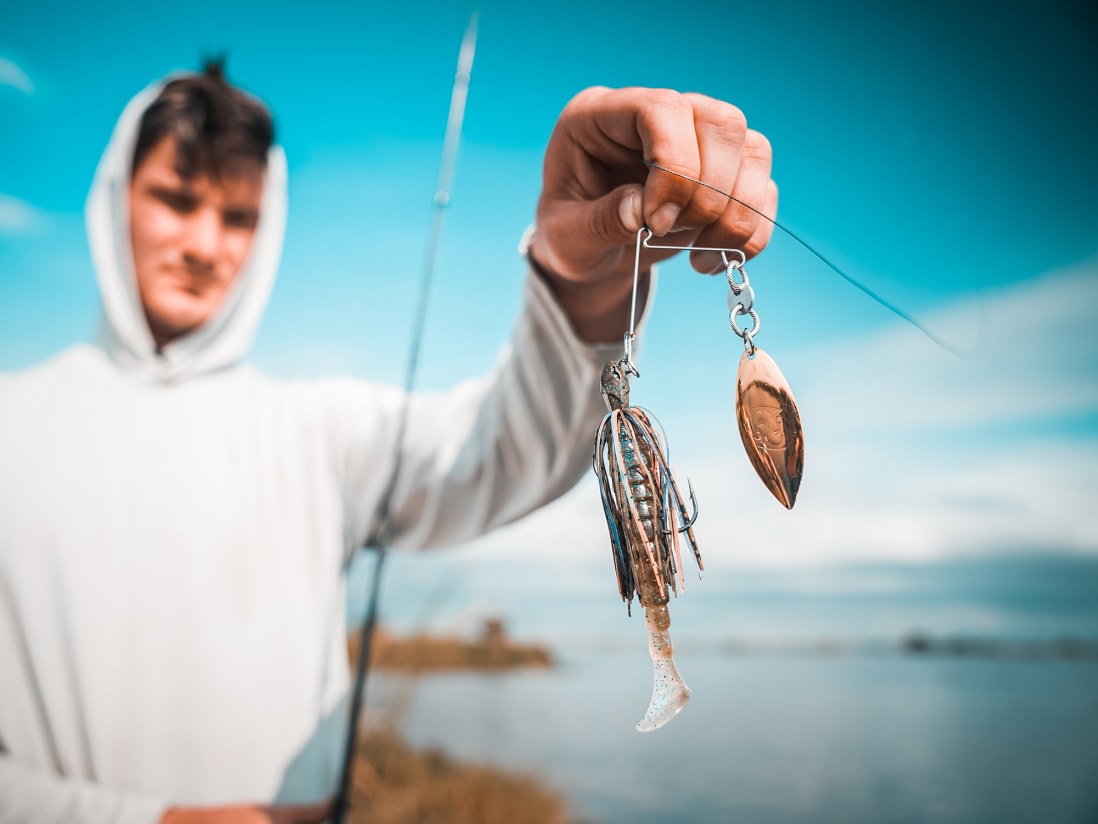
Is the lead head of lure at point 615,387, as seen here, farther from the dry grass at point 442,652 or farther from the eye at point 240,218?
the eye at point 240,218

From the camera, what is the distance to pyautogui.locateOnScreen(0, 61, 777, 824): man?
0.81m

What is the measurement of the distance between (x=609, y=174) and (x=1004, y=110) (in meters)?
0.43

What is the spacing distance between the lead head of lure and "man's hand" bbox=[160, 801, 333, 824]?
83 centimetres

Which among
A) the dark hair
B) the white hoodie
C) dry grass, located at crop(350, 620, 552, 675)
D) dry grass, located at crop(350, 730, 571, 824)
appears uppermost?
the dark hair

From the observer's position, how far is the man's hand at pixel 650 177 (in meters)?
0.38

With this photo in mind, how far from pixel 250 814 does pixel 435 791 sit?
1078 mm

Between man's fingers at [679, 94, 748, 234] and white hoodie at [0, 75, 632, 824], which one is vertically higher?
man's fingers at [679, 94, 748, 234]

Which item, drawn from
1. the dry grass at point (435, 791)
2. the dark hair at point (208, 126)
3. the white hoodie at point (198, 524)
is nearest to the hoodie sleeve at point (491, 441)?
the white hoodie at point (198, 524)

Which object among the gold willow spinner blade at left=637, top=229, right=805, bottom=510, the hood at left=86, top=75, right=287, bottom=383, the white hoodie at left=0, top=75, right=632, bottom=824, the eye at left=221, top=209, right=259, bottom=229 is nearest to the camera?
the gold willow spinner blade at left=637, top=229, right=805, bottom=510

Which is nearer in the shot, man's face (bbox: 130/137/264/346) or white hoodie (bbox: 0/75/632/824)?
white hoodie (bbox: 0/75/632/824)

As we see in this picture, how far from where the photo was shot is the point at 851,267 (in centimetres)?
40

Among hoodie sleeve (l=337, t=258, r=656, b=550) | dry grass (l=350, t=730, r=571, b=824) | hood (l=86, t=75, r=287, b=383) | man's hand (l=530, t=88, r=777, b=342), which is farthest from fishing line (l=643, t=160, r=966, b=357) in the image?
dry grass (l=350, t=730, r=571, b=824)

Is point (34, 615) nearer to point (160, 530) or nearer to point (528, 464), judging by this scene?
point (160, 530)

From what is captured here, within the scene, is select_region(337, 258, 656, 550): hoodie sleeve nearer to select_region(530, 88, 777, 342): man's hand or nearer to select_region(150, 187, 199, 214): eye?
select_region(530, 88, 777, 342): man's hand
